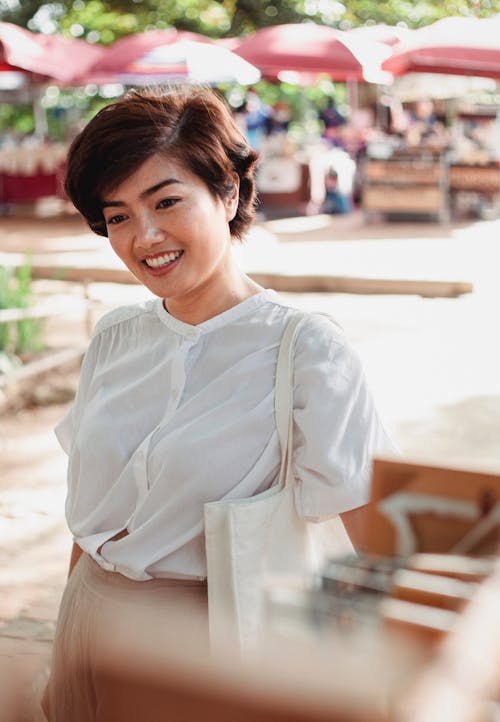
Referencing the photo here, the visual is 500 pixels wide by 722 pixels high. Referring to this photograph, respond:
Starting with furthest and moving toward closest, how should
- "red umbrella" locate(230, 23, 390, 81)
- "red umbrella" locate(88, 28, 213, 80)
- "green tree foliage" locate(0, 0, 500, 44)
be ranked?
"green tree foliage" locate(0, 0, 500, 44) → "red umbrella" locate(88, 28, 213, 80) → "red umbrella" locate(230, 23, 390, 81)

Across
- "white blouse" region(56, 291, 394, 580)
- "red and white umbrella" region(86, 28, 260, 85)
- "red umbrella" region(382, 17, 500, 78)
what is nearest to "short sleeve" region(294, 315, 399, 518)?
"white blouse" region(56, 291, 394, 580)

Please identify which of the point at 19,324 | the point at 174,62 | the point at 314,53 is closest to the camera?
the point at 19,324

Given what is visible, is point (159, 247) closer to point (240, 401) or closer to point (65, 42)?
point (240, 401)

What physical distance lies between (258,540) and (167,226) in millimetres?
502

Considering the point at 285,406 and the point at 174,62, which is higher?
the point at 174,62

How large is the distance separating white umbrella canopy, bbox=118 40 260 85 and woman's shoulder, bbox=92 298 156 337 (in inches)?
469

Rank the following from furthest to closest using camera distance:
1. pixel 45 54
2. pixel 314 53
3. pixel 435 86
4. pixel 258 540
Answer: pixel 435 86
pixel 45 54
pixel 314 53
pixel 258 540

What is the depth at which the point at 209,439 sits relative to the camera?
1525 millimetres

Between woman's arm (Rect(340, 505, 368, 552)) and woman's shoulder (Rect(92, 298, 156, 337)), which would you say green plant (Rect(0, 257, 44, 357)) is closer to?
woman's shoulder (Rect(92, 298, 156, 337))

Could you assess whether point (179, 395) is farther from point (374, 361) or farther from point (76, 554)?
point (374, 361)

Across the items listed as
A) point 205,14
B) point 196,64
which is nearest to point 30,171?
point 196,64

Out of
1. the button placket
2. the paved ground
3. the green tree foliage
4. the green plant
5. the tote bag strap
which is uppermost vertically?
the green tree foliage

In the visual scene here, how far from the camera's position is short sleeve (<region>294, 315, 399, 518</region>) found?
1506 mm

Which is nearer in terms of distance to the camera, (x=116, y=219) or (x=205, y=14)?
(x=116, y=219)
